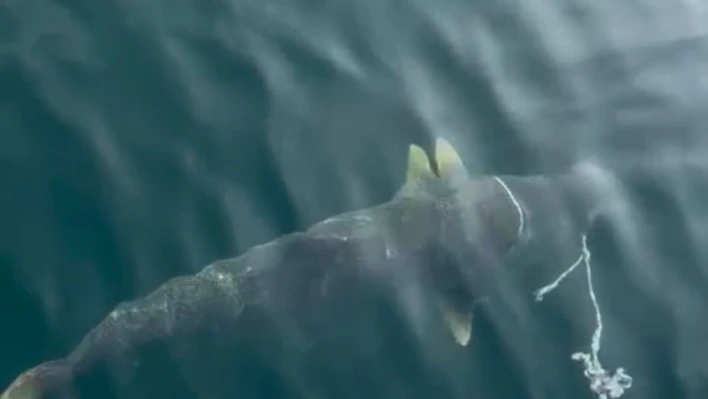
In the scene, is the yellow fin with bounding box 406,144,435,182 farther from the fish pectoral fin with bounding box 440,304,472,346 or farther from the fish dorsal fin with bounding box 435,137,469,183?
the fish pectoral fin with bounding box 440,304,472,346

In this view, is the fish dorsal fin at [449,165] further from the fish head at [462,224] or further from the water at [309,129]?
the water at [309,129]

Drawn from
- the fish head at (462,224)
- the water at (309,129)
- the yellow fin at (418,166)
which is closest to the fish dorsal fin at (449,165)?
the fish head at (462,224)

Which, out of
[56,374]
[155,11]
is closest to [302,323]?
[56,374]

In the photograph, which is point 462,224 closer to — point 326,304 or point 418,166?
point 418,166

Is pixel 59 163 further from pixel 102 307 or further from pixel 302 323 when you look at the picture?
pixel 302 323

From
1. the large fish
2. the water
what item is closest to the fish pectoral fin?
the large fish
